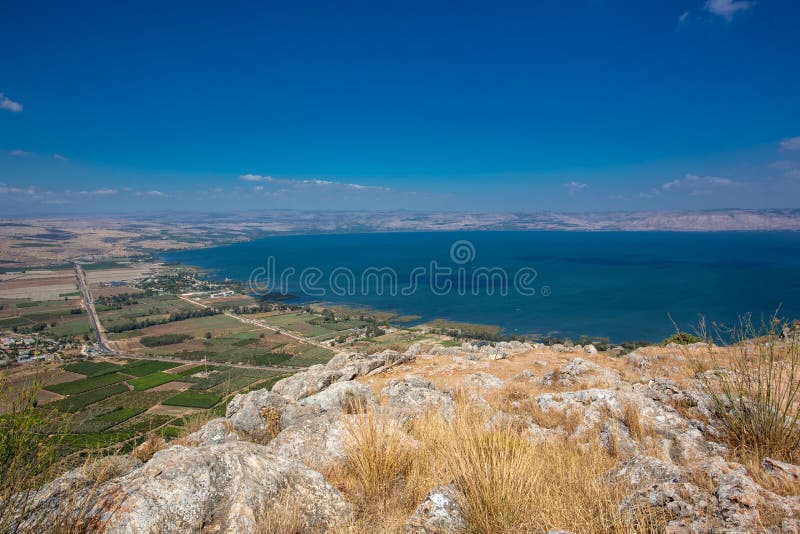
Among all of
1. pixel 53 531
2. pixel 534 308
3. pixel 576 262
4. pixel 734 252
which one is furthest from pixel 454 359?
pixel 734 252

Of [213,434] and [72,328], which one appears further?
[72,328]

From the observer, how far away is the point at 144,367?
46719 millimetres

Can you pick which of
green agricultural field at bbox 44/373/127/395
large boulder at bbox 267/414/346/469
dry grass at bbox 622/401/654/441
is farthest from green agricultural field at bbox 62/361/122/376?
dry grass at bbox 622/401/654/441

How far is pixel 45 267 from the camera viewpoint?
409 feet

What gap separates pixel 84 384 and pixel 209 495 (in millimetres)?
49413

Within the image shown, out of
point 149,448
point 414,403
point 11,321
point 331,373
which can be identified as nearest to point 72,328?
point 11,321

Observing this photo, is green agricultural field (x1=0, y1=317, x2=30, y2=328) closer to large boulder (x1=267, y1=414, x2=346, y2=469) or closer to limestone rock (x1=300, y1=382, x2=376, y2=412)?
limestone rock (x1=300, y1=382, x2=376, y2=412)

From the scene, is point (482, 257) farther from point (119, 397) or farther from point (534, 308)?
point (119, 397)

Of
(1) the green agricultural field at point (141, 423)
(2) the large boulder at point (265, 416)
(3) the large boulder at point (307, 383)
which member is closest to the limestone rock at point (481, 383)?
(3) the large boulder at point (307, 383)

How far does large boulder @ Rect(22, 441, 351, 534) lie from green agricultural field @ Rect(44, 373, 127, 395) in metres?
46.5

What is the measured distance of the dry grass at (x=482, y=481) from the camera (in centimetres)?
312

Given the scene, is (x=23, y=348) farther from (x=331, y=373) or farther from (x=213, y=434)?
(x=213, y=434)

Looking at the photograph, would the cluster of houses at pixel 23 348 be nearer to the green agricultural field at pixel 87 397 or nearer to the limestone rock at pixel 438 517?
the green agricultural field at pixel 87 397

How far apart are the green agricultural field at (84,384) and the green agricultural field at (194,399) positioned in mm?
10082
